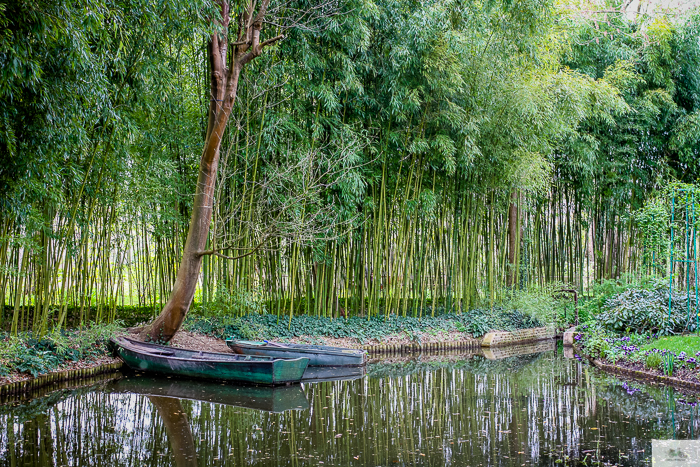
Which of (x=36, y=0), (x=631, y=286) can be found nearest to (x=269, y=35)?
(x=36, y=0)

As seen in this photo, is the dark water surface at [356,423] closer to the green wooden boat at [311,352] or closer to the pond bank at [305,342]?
the pond bank at [305,342]

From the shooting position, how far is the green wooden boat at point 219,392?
489 centimetres

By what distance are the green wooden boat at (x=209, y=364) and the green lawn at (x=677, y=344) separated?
4057 millimetres

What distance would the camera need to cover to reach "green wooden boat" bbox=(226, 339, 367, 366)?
6.40 m

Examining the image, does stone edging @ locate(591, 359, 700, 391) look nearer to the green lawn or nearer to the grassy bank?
the green lawn

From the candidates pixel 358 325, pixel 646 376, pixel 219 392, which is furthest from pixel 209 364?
pixel 646 376

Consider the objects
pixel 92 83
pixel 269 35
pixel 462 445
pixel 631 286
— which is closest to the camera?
pixel 462 445

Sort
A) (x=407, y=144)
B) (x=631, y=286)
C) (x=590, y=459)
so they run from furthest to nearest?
(x=631, y=286)
(x=407, y=144)
(x=590, y=459)

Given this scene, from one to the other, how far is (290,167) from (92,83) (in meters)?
2.82

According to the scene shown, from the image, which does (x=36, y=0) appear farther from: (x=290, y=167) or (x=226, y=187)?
(x=226, y=187)

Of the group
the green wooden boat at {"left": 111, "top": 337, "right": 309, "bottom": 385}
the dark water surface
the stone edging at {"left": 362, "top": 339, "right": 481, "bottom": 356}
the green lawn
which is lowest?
the stone edging at {"left": 362, "top": 339, "right": 481, "bottom": 356}

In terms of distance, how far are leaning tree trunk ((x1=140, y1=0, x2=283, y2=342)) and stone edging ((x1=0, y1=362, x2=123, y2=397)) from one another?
2.28 ft

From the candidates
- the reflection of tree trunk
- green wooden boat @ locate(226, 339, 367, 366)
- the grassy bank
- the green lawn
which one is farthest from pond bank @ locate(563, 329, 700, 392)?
the grassy bank

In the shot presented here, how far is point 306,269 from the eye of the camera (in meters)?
8.02
